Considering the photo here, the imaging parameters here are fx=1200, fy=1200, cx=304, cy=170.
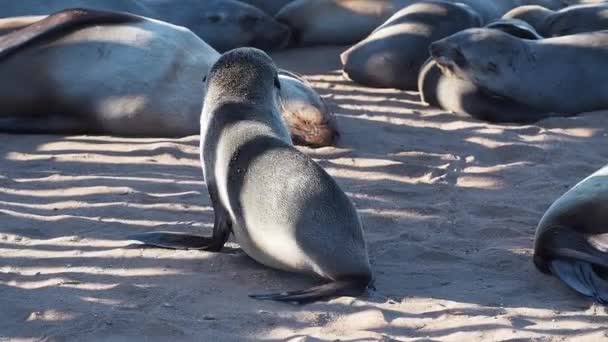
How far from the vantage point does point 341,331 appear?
12.4ft

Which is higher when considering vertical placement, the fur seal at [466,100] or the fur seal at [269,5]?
the fur seal at [466,100]

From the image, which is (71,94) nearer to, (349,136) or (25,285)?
(349,136)

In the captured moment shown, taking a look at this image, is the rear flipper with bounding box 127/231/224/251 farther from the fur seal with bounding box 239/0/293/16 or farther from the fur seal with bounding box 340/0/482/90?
the fur seal with bounding box 239/0/293/16

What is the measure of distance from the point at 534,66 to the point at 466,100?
46cm

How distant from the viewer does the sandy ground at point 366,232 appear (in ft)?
12.6

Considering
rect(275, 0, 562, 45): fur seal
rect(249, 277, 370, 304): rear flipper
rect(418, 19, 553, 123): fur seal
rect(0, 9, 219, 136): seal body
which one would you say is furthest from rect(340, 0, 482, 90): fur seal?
rect(249, 277, 370, 304): rear flipper

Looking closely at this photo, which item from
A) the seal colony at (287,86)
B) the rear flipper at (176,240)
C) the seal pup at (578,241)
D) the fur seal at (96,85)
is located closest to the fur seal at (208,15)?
the seal colony at (287,86)

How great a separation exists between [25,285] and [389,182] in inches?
80.0

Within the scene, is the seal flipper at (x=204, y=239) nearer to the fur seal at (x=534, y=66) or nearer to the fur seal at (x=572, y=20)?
the fur seal at (x=534, y=66)

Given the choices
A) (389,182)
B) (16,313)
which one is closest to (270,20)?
(389,182)

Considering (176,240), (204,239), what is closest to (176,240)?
(176,240)

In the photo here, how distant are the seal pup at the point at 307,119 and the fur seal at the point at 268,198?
1331 millimetres

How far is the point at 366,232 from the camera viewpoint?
4871mm

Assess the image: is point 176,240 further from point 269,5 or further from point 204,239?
point 269,5
